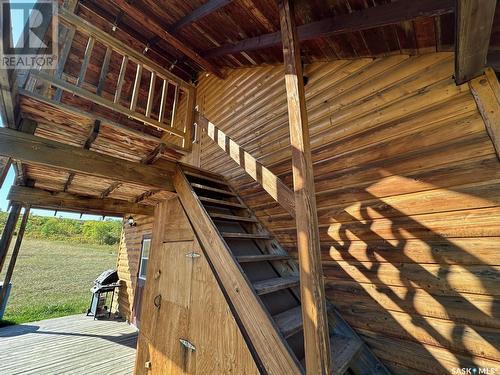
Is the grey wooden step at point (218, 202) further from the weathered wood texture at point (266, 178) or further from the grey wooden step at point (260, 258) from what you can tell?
the grey wooden step at point (260, 258)

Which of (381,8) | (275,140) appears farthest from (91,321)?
(381,8)

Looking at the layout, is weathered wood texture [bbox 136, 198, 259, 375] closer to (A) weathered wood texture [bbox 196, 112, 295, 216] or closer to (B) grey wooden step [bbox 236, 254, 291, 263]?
(B) grey wooden step [bbox 236, 254, 291, 263]

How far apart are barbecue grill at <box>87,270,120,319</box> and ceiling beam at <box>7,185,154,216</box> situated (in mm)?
4371

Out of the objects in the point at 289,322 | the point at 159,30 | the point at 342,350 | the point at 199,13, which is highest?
the point at 159,30

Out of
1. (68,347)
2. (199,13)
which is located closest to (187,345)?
(199,13)

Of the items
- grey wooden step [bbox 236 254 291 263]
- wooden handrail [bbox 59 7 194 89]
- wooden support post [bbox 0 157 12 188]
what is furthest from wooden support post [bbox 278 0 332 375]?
wooden support post [bbox 0 157 12 188]

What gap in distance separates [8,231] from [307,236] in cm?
629

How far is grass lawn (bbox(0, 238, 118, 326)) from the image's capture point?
818 centimetres

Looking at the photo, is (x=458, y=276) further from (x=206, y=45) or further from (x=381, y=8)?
(x=206, y=45)

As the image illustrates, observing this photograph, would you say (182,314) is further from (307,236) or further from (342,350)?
(307,236)

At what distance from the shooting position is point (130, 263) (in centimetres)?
734

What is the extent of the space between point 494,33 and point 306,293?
206cm

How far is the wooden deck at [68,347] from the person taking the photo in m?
4.17

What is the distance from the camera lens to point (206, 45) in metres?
4.22
